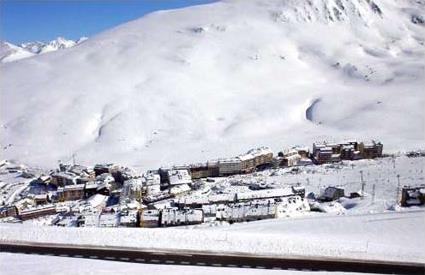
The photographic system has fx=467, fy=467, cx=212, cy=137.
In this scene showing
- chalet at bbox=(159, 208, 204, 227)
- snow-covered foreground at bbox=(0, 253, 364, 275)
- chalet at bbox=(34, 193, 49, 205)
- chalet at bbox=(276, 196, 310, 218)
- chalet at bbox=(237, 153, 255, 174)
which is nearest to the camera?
snow-covered foreground at bbox=(0, 253, 364, 275)

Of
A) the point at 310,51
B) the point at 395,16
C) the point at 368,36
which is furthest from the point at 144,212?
the point at 395,16

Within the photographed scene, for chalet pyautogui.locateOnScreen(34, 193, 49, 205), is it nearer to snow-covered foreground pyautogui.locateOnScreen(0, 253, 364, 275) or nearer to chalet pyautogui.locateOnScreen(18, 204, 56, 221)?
chalet pyautogui.locateOnScreen(18, 204, 56, 221)

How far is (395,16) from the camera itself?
117875 millimetres

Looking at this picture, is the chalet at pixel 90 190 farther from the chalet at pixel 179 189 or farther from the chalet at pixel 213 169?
the chalet at pixel 213 169

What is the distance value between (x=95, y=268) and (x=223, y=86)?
6156 cm

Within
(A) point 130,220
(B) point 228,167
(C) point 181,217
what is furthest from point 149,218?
(B) point 228,167

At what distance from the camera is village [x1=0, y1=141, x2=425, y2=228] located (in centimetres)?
2845

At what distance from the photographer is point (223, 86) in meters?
78.2

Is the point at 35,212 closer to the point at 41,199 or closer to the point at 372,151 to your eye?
the point at 41,199

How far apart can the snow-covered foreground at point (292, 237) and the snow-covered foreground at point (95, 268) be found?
208 centimetres

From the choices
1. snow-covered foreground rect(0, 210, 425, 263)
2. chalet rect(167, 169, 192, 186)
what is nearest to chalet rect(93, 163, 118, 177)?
chalet rect(167, 169, 192, 186)

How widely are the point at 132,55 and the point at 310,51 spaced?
3591cm

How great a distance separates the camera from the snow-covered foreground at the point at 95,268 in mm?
18000

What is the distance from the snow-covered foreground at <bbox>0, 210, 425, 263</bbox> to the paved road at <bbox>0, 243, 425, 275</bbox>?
665 mm
